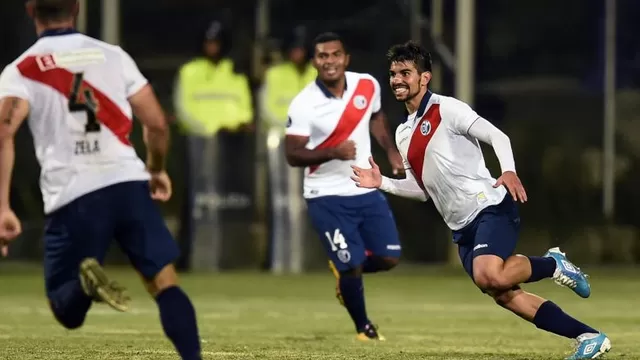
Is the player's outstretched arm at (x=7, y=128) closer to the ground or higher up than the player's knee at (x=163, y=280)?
higher up

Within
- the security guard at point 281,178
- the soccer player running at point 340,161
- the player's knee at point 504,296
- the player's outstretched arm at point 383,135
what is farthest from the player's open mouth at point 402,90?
the security guard at point 281,178

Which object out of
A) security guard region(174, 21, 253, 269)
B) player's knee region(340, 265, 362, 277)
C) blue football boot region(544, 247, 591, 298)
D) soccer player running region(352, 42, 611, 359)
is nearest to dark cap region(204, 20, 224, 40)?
security guard region(174, 21, 253, 269)

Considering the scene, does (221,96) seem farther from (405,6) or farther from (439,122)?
(439,122)

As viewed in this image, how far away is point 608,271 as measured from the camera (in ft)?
62.3

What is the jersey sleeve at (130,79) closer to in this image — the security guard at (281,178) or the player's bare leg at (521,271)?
the player's bare leg at (521,271)

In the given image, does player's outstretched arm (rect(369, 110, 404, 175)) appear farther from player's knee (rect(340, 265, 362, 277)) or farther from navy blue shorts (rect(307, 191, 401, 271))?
player's knee (rect(340, 265, 362, 277))

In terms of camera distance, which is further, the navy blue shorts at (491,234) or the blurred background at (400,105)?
the blurred background at (400,105)

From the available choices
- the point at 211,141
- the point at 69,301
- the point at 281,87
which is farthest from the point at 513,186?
the point at 211,141

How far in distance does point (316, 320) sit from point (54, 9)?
20.6 feet

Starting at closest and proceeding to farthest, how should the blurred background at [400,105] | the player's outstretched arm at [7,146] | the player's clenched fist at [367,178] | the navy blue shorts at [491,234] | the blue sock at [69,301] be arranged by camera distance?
the player's outstretched arm at [7,146], the blue sock at [69,301], the navy blue shorts at [491,234], the player's clenched fist at [367,178], the blurred background at [400,105]

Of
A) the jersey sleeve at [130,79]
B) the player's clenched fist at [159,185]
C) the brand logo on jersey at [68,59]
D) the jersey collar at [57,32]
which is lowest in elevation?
the player's clenched fist at [159,185]

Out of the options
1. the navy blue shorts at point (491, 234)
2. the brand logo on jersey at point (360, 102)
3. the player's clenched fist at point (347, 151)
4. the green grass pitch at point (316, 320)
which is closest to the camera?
the navy blue shorts at point (491, 234)

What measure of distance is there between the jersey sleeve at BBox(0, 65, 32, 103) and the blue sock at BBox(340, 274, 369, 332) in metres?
4.50

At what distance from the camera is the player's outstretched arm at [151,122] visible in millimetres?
7625
